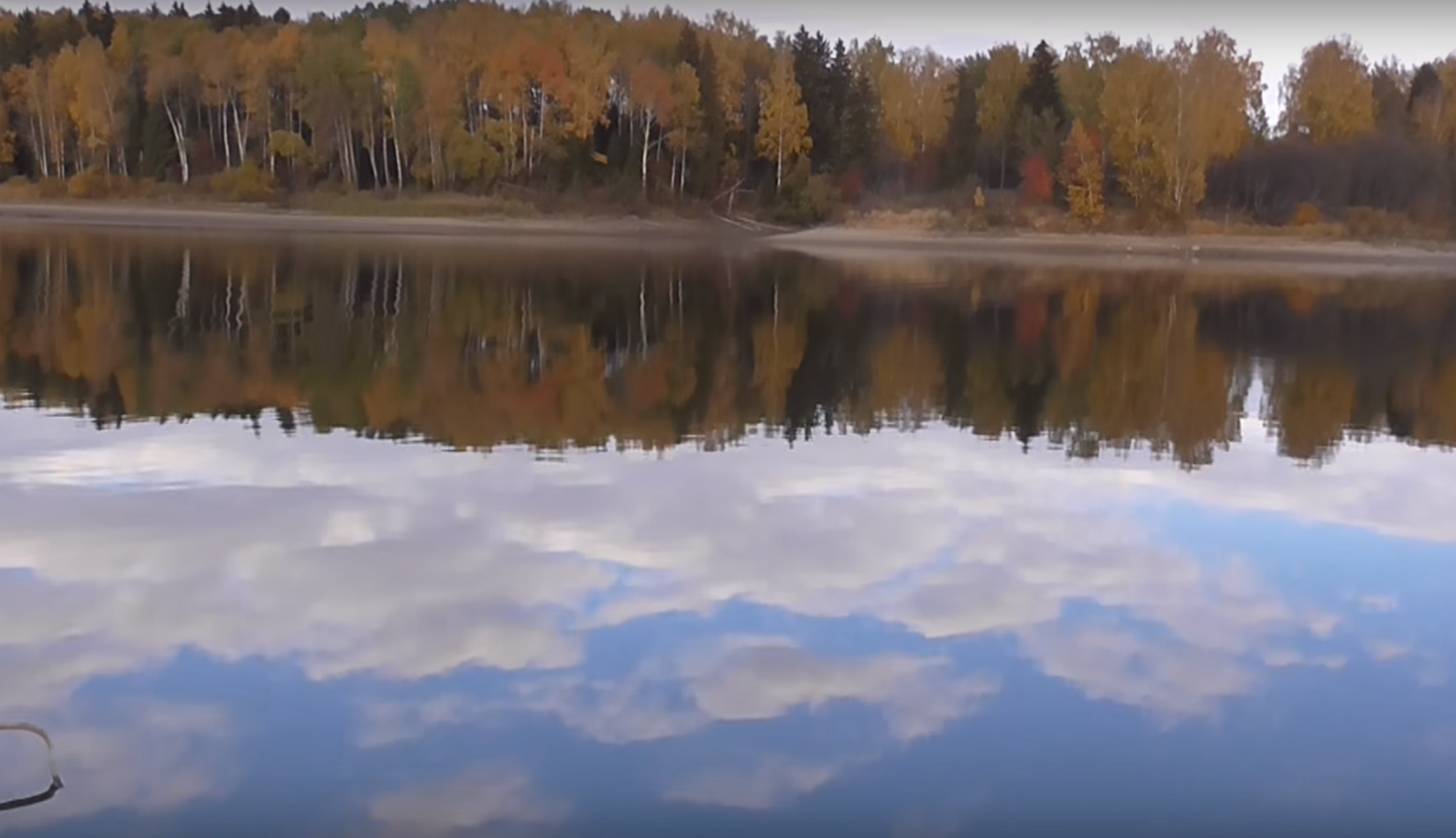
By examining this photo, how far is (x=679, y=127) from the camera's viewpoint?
63.8 meters

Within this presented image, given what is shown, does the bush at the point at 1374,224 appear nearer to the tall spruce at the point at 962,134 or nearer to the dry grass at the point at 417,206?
the tall spruce at the point at 962,134

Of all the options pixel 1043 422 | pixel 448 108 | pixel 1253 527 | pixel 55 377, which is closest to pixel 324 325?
pixel 55 377

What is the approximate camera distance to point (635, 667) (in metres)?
7.10

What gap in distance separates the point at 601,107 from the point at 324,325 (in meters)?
44.0

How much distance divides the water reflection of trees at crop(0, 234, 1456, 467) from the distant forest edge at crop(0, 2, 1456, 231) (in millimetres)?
27149

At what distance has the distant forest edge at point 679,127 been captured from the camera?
60.6 meters

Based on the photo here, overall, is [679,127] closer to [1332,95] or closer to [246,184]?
[246,184]

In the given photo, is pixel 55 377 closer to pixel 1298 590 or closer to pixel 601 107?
pixel 1298 590

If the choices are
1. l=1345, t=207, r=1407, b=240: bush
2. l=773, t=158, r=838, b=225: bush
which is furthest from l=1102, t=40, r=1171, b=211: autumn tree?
l=773, t=158, r=838, b=225: bush

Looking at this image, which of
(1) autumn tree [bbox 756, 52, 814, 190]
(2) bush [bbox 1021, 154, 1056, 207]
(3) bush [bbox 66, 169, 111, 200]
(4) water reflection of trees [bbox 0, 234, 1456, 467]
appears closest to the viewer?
(4) water reflection of trees [bbox 0, 234, 1456, 467]

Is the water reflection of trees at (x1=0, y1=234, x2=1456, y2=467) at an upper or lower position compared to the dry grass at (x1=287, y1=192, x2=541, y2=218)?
lower

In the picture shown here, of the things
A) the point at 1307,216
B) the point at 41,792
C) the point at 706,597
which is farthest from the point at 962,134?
the point at 41,792

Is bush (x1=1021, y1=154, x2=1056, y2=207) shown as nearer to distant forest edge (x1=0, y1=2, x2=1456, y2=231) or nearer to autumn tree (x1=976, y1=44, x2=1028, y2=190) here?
distant forest edge (x1=0, y1=2, x2=1456, y2=231)

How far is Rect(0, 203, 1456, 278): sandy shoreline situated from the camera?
53062mm
